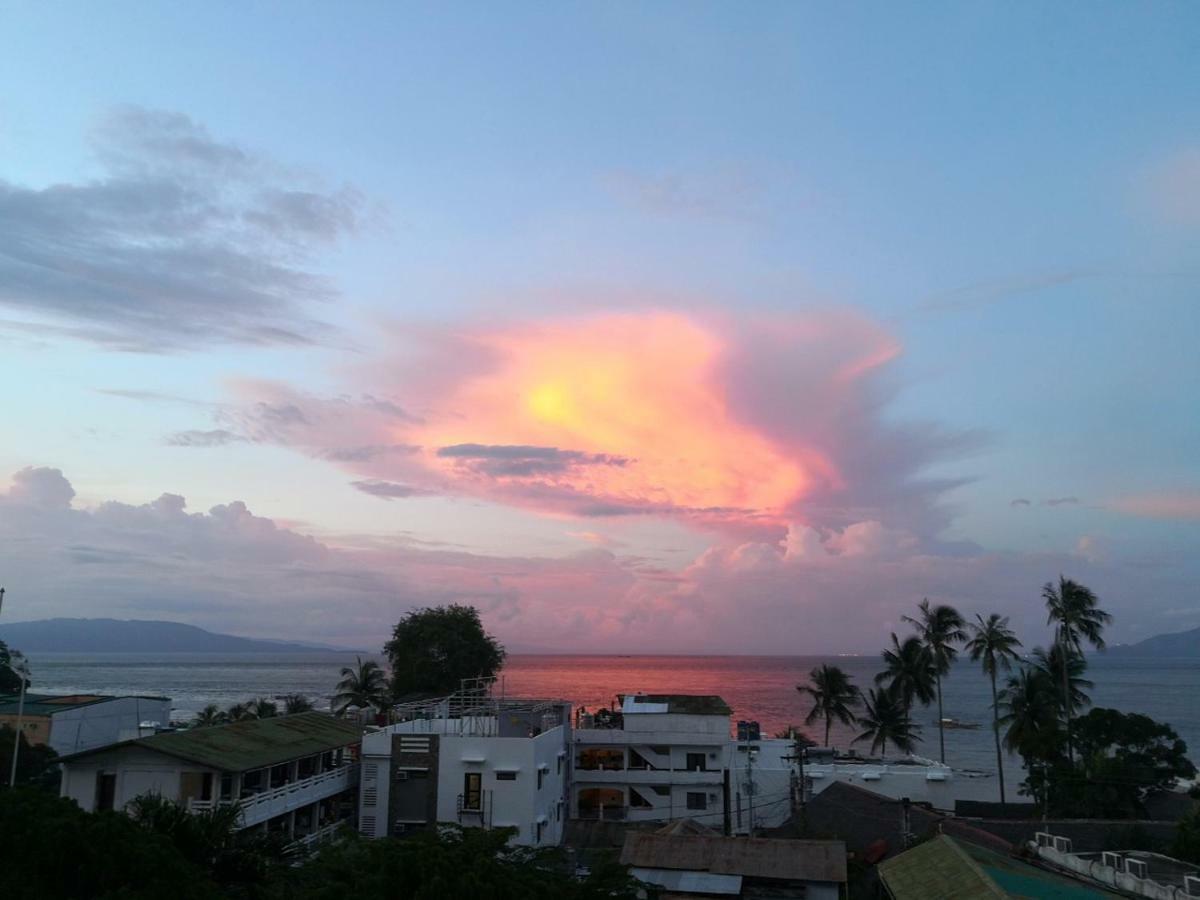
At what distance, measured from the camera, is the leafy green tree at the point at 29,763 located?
4147cm

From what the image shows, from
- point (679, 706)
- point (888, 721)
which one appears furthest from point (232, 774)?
point (888, 721)

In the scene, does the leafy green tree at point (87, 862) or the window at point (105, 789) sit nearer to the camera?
the leafy green tree at point (87, 862)

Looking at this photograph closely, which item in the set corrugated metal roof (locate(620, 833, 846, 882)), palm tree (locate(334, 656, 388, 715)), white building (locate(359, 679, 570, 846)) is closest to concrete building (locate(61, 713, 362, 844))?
white building (locate(359, 679, 570, 846))

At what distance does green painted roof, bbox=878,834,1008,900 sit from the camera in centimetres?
2297

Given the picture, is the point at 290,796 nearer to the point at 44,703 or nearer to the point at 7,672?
the point at 44,703

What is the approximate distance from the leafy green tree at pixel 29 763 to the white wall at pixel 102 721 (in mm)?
2450

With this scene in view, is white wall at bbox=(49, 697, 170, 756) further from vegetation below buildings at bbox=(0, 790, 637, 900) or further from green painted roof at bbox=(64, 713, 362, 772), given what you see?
vegetation below buildings at bbox=(0, 790, 637, 900)

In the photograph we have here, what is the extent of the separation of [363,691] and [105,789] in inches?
1495

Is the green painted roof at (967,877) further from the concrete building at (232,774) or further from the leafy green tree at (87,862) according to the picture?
the concrete building at (232,774)

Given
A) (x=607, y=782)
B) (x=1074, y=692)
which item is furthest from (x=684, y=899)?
(x=1074, y=692)

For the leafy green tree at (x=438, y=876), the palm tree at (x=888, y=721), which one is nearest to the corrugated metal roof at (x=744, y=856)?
the leafy green tree at (x=438, y=876)

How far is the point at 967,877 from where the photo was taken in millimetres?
23719

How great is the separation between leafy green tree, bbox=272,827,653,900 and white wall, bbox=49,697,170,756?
37742 mm

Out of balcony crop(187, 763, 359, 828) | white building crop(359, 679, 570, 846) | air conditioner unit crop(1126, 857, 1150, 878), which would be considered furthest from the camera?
white building crop(359, 679, 570, 846)
